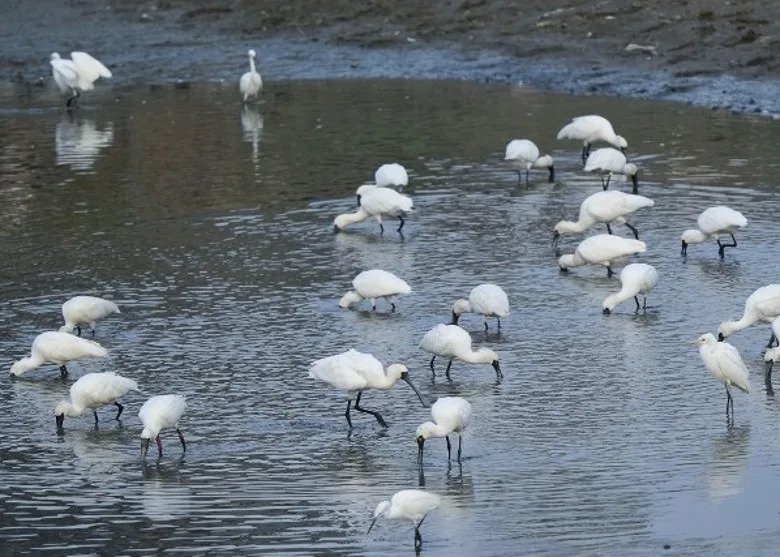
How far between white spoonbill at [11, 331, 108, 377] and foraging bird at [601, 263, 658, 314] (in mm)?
3951

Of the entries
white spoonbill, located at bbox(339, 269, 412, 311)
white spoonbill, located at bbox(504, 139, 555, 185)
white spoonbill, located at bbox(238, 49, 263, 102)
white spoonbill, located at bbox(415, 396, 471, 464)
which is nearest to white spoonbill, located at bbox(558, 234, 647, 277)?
white spoonbill, located at bbox(339, 269, 412, 311)

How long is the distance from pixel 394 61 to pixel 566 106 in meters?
5.00

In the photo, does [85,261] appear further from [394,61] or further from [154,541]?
[394,61]

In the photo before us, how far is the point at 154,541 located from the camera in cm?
979

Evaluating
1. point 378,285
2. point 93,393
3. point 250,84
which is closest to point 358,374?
point 93,393

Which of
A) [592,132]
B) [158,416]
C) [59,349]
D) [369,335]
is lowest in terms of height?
[369,335]

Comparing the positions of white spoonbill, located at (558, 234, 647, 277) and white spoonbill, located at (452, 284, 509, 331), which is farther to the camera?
white spoonbill, located at (558, 234, 647, 277)

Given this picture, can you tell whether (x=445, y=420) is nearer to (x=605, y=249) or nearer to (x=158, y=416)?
(x=158, y=416)

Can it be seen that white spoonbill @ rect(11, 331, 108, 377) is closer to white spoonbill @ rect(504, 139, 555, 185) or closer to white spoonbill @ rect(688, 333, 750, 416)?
white spoonbill @ rect(688, 333, 750, 416)

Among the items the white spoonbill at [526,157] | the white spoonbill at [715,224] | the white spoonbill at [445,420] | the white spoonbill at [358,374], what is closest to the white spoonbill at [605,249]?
the white spoonbill at [715,224]

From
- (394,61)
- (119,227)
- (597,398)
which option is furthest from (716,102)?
(597,398)

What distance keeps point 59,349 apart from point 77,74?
1399 centimetres

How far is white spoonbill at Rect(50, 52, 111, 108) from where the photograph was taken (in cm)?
2609

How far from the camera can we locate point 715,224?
51.8ft
